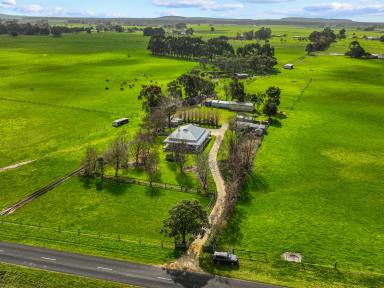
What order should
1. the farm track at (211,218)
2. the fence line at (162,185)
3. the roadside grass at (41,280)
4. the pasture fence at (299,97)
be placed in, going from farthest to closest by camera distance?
1. the pasture fence at (299,97)
2. the fence line at (162,185)
3. the farm track at (211,218)
4. the roadside grass at (41,280)

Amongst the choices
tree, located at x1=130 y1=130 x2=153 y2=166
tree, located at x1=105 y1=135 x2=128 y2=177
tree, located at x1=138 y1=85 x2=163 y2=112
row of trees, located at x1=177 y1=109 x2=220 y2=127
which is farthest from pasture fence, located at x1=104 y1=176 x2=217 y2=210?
row of trees, located at x1=177 y1=109 x2=220 y2=127

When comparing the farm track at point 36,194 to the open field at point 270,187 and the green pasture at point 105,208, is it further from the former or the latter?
the open field at point 270,187

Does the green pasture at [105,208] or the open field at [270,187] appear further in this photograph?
the green pasture at [105,208]

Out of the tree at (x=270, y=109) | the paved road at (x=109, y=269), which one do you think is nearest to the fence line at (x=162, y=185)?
the paved road at (x=109, y=269)

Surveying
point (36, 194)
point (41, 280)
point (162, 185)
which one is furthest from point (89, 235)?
point (162, 185)

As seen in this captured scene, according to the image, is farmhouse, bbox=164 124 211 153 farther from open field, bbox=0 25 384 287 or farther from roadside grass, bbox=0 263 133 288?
roadside grass, bbox=0 263 133 288

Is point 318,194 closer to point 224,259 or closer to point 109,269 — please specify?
point 224,259

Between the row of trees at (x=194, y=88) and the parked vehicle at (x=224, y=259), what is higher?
the row of trees at (x=194, y=88)

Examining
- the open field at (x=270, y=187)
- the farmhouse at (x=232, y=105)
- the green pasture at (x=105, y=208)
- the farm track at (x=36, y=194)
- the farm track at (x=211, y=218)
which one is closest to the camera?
the farm track at (x=211, y=218)

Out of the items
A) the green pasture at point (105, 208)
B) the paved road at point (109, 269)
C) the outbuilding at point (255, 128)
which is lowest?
the green pasture at point (105, 208)
